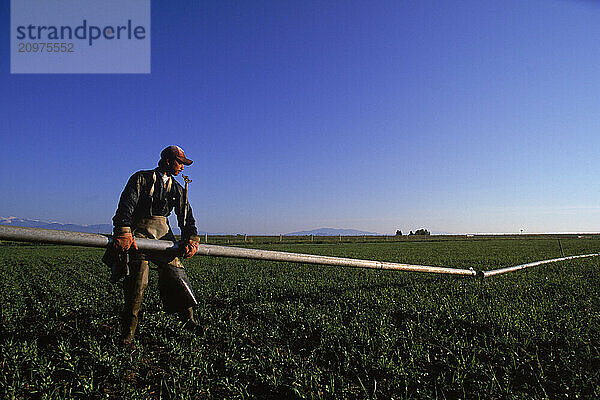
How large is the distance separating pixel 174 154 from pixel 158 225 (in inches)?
41.8

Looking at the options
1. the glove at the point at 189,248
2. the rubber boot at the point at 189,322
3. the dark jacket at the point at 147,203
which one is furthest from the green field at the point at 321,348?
the dark jacket at the point at 147,203

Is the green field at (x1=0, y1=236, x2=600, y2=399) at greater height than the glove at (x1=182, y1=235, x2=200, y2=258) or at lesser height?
lesser

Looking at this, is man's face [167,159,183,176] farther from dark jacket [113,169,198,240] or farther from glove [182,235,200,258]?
A: glove [182,235,200,258]

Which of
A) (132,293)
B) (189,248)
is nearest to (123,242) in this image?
(189,248)

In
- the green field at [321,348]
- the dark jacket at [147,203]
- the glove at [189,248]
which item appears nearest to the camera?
the green field at [321,348]

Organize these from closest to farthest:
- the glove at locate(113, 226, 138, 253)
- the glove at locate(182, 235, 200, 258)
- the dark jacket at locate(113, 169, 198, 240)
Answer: the glove at locate(113, 226, 138, 253) < the glove at locate(182, 235, 200, 258) < the dark jacket at locate(113, 169, 198, 240)

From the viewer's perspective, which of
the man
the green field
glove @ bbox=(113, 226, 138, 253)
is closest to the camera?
the green field

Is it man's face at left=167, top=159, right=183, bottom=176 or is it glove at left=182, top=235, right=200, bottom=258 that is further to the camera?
man's face at left=167, top=159, right=183, bottom=176

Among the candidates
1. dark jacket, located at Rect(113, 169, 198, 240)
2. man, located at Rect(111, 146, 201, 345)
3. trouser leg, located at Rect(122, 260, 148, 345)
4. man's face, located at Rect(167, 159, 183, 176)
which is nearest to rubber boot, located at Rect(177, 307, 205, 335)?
man, located at Rect(111, 146, 201, 345)

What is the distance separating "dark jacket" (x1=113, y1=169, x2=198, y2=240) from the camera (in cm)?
389

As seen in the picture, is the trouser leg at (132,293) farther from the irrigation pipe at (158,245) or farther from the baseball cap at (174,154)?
the baseball cap at (174,154)

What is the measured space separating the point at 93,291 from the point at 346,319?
6678mm

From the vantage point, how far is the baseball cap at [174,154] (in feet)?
15.0

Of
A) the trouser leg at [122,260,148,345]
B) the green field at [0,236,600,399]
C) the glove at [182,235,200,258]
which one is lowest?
the green field at [0,236,600,399]
